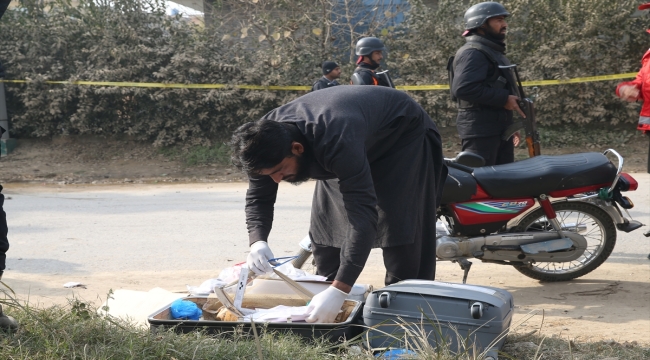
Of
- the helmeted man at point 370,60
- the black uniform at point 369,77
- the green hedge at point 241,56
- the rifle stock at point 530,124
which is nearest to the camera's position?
the rifle stock at point 530,124

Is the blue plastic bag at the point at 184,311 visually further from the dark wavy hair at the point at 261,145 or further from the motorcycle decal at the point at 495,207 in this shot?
the motorcycle decal at the point at 495,207

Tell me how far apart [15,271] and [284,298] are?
3.19 m

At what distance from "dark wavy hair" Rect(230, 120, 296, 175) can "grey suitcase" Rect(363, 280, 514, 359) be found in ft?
2.58

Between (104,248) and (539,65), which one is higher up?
(539,65)

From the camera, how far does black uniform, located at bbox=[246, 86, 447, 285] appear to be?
10.8 feet

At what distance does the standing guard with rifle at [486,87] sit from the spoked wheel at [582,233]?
84cm

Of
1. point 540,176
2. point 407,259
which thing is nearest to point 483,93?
point 540,176

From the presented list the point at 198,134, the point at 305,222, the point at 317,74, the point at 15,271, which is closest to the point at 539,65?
the point at 317,74

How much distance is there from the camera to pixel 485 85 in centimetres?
611

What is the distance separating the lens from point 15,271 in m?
6.03

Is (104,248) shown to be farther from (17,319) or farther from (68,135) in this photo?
(68,135)

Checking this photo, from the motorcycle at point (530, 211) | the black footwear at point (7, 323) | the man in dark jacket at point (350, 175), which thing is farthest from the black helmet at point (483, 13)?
the black footwear at point (7, 323)

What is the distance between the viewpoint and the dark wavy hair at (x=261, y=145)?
3.17 metres

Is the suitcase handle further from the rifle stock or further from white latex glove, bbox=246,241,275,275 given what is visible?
the rifle stock
